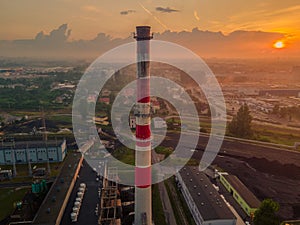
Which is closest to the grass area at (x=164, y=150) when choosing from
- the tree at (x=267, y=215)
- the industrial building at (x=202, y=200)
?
the industrial building at (x=202, y=200)

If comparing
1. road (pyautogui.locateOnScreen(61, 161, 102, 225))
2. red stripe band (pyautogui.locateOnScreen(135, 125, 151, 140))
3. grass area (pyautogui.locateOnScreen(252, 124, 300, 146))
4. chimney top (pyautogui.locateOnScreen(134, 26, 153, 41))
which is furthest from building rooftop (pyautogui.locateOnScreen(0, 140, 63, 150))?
grass area (pyautogui.locateOnScreen(252, 124, 300, 146))

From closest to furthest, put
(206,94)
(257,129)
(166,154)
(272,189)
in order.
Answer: (272,189), (166,154), (257,129), (206,94)

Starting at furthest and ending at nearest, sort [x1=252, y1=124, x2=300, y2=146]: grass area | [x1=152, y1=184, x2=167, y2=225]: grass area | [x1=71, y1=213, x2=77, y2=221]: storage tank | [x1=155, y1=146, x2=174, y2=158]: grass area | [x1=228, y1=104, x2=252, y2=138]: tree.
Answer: [x1=228, y1=104, x2=252, y2=138]: tree → [x1=252, y1=124, x2=300, y2=146]: grass area → [x1=155, y1=146, x2=174, y2=158]: grass area → [x1=152, y1=184, x2=167, y2=225]: grass area → [x1=71, y1=213, x2=77, y2=221]: storage tank

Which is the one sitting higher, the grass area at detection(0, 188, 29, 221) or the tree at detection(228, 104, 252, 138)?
the tree at detection(228, 104, 252, 138)

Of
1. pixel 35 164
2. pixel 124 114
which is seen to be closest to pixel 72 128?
A: pixel 124 114

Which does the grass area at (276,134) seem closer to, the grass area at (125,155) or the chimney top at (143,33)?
the grass area at (125,155)

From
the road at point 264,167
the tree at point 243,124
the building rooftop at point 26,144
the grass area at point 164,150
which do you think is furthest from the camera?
the tree at point 243,124

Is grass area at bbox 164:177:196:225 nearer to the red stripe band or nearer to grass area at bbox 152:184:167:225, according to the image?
grass area at bbox 152:184:167:225

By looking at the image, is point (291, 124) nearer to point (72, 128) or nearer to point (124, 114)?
point (124, 114)
